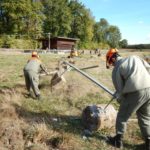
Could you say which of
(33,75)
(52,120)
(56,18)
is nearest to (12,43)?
(56,18)

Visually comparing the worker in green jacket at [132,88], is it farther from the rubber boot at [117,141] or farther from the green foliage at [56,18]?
the green foliage at [56,18]

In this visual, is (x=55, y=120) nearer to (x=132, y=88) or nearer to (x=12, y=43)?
(x=132, y=88)

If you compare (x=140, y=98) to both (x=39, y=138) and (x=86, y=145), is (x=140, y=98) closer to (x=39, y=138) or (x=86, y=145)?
(x=86, y=145)

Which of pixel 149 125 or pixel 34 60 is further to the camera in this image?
pixel 34 60

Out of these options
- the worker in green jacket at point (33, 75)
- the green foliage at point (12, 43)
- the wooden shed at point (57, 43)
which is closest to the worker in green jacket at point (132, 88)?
the worker in green jacket at point (33, 75)

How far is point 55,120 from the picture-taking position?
8227mm

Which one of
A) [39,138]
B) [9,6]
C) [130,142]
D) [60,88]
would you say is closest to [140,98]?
[130,142]

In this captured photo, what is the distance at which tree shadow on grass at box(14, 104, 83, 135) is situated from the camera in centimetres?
757

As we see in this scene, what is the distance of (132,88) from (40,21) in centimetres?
6495

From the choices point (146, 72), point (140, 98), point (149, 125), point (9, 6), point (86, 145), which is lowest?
point (86, 145)

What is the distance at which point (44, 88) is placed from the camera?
11828mm

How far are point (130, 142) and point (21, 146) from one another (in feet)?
7.06

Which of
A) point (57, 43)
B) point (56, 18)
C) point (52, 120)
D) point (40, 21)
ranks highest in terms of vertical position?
point (56, 18)

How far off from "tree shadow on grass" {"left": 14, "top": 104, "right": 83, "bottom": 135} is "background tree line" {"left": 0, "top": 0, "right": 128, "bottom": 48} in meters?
46.4
